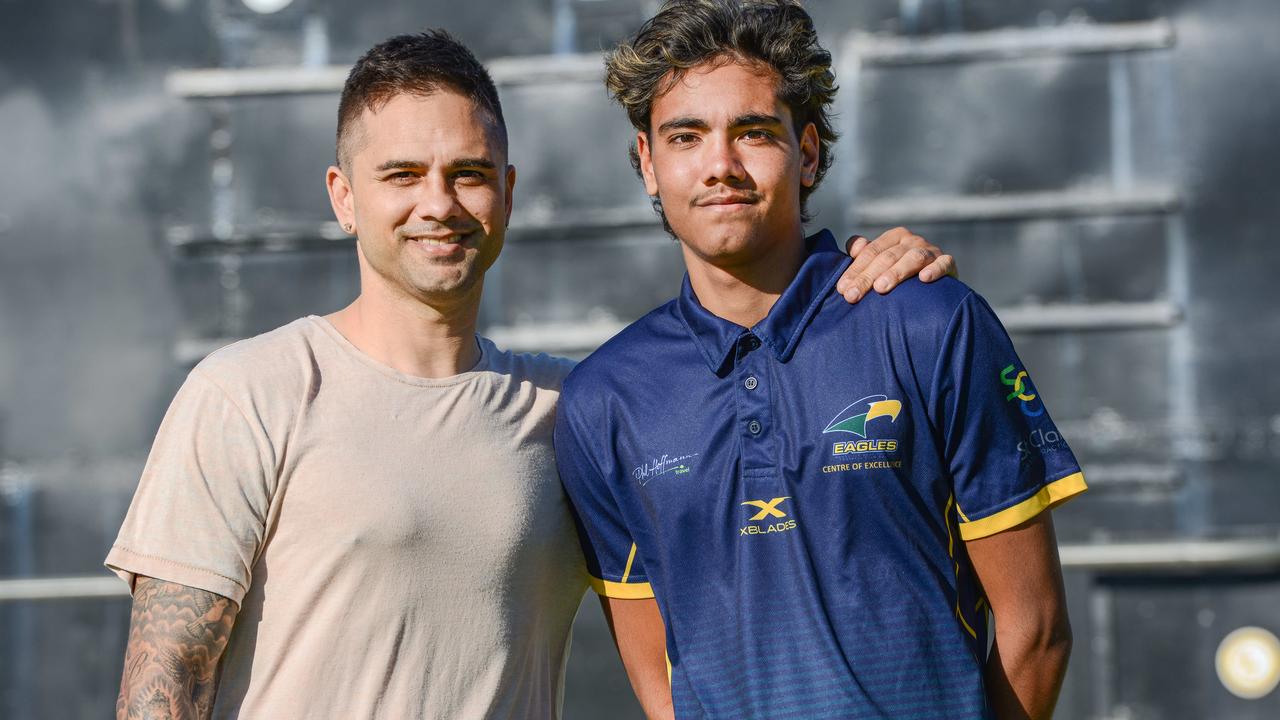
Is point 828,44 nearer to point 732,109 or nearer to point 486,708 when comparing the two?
point 732,109

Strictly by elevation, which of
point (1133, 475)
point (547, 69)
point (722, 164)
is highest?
point (547, 69)

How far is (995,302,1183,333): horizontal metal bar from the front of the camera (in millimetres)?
3256

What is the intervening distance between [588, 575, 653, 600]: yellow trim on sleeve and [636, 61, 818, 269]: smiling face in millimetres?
564

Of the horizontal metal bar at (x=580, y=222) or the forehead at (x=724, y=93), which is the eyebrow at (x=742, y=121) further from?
the horizontal metal bar at (x=580, y=222)

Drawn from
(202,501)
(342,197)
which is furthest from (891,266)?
(202,501)

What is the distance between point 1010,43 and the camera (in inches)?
131

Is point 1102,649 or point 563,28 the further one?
point 563,28

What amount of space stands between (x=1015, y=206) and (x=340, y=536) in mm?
2045

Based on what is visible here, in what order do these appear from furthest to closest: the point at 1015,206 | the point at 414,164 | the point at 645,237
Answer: the point at 645,237 < the point at 1015,206 < the point at 414,164

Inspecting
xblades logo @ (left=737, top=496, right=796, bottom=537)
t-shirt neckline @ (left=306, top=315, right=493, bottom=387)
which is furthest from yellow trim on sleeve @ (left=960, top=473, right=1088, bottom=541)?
t-shirt neckline @ (left=306, top=315, right=493, bottom=387)

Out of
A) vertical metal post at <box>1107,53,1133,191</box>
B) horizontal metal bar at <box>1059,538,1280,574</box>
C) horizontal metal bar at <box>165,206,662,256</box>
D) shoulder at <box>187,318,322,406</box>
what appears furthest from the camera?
horizontal metal bar at <box>165,206,662,256</box>

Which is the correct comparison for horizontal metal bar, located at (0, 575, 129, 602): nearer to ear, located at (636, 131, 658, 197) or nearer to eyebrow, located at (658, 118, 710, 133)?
ear, located at (636, 131, 658, 197)

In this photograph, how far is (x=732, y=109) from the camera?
208cm

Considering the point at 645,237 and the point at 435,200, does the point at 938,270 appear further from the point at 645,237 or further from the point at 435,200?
the point at 645,237
